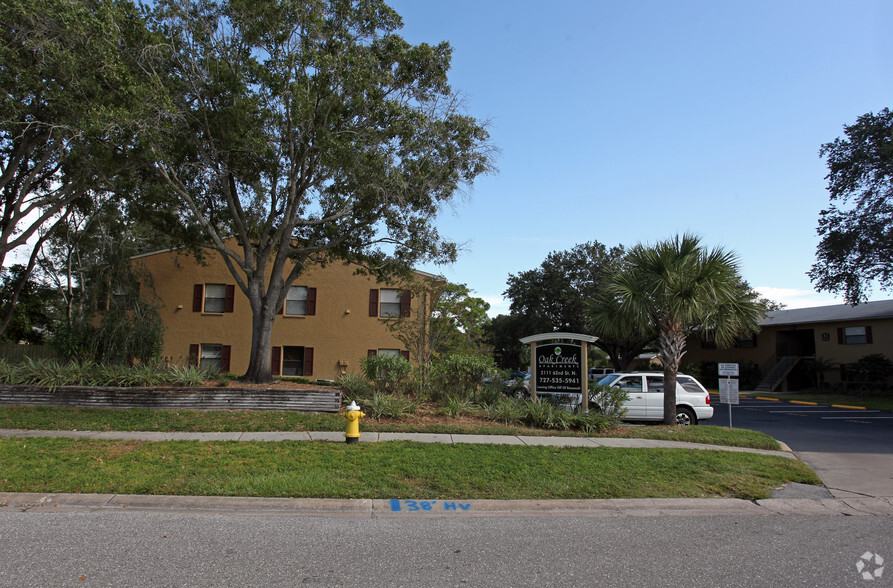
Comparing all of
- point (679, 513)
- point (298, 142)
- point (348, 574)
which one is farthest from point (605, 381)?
point (348, 574)

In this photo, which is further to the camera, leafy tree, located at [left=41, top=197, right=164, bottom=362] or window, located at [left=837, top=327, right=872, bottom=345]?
window, located at [left=837, top=327, right=872, bottom=345]

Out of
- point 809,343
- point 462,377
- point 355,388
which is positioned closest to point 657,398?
point 462,377

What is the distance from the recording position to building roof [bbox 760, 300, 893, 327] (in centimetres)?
3016

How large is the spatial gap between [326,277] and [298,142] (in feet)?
36.5

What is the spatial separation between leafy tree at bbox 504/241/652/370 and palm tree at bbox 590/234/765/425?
21.6 meters

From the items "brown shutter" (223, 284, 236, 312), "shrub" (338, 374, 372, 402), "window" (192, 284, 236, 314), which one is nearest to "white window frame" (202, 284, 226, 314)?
"window" (192, 284, 236, 314)

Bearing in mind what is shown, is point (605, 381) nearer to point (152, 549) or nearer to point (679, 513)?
point (679, 513)

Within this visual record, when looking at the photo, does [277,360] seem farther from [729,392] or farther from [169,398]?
[729,392]

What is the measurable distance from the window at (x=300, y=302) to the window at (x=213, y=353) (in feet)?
10.5

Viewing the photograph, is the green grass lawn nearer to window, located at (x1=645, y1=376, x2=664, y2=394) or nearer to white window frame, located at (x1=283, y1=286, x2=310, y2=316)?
window, located at (x1=645, y1=376, x2=664, y2=394)

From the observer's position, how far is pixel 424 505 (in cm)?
644

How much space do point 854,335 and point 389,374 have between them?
29.5 m

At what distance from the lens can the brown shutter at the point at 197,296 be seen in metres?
24.5

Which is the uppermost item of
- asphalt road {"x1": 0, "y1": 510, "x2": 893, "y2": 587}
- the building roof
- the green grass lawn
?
the building roof
